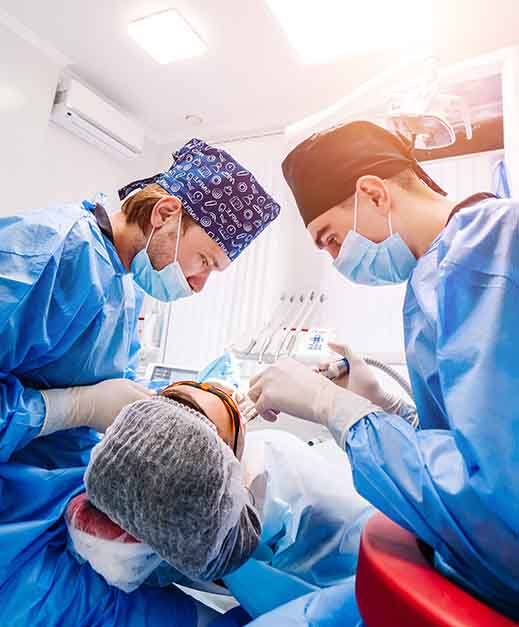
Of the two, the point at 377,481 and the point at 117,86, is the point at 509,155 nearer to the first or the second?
the point at 377,481

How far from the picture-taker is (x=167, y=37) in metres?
2.29

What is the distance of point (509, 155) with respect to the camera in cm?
167

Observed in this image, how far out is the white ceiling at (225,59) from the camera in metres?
2.08

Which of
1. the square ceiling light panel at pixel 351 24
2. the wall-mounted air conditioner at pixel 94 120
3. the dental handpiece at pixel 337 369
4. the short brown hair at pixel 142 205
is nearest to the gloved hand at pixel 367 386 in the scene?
the dental handpiece at pixel 337 369

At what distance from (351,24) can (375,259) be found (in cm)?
146

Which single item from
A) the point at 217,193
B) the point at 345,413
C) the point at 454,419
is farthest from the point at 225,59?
the point at 454,419

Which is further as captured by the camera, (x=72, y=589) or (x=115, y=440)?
(x=72, y=589)

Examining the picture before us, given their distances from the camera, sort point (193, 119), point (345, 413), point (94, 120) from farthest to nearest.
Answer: point (193, 119) < point (94, 120) < point (345, 413)

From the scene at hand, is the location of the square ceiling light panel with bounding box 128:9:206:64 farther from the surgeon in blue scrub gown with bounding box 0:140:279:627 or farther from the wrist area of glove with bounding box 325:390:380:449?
the wrist area of glove with bounding box 325:390:380:449

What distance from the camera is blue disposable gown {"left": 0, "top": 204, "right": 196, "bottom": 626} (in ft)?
2.75

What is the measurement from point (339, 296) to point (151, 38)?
5.18 feet

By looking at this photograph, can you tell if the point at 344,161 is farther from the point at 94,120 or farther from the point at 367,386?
the point at 94,120

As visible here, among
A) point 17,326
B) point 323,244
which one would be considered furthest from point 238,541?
point 323,244

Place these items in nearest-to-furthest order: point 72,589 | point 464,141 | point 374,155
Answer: point 72,589 → point 374,155 → point 464,141
